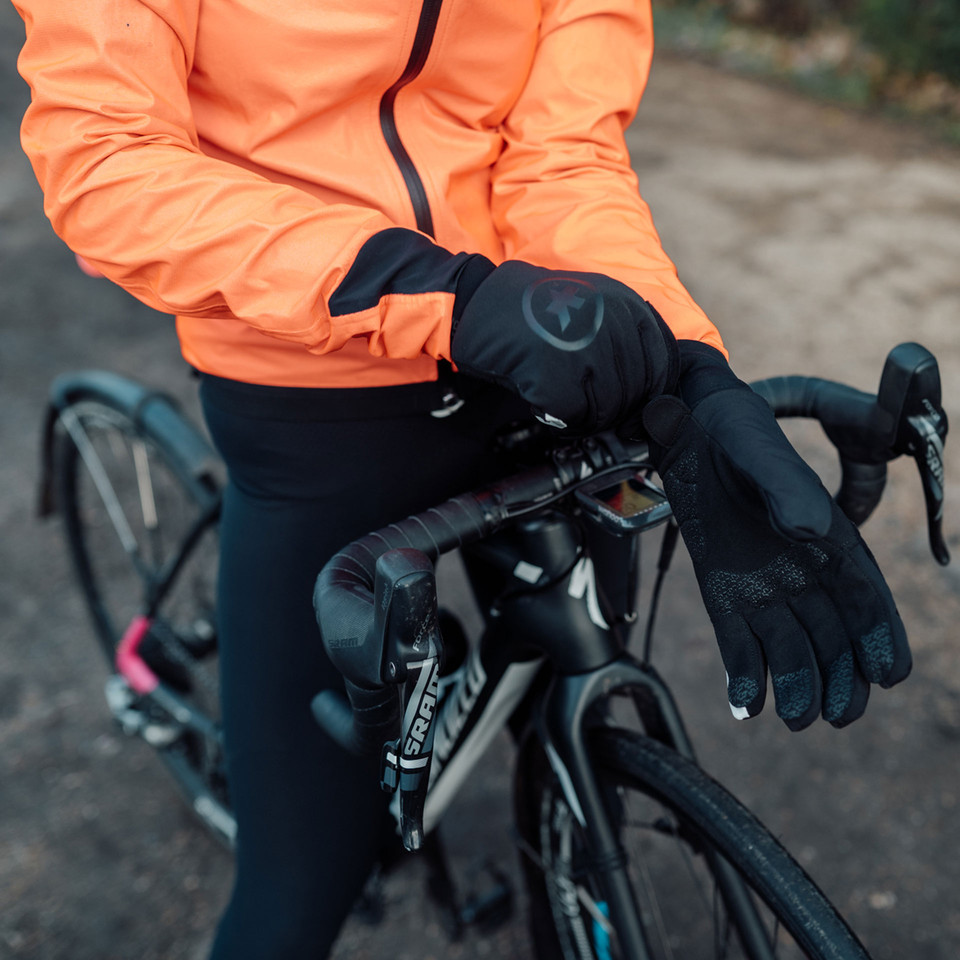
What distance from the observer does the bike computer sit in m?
1.09

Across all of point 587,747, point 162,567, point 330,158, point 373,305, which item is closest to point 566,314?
point 373,305

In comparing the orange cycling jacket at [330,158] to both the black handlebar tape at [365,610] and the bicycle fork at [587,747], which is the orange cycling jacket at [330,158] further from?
the bicycle fork at [587,747]

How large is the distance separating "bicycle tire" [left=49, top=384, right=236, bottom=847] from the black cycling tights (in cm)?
63

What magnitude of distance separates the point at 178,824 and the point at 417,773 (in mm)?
1656

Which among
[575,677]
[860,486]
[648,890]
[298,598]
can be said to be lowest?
[648,890]

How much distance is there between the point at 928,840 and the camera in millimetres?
2211

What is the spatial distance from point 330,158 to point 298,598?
682 mm

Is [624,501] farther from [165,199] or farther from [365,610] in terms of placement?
[165,199]

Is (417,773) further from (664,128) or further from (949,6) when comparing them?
(949,6)

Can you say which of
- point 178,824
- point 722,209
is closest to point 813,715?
point 178,824

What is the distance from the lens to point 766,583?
935mm

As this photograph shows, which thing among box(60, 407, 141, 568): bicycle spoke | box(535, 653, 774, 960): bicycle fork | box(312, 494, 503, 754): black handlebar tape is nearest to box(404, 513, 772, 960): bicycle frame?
box(535, 653, 774, 960): bicycle fork

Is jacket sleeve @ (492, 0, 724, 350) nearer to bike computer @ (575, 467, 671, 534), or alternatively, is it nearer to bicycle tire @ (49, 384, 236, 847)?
bike computer @ (575, 467, 671, 534)

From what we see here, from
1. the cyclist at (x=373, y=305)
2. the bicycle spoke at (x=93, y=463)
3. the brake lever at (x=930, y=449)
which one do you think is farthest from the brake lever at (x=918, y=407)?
the bicycle spoke at (x=93, y=463)
